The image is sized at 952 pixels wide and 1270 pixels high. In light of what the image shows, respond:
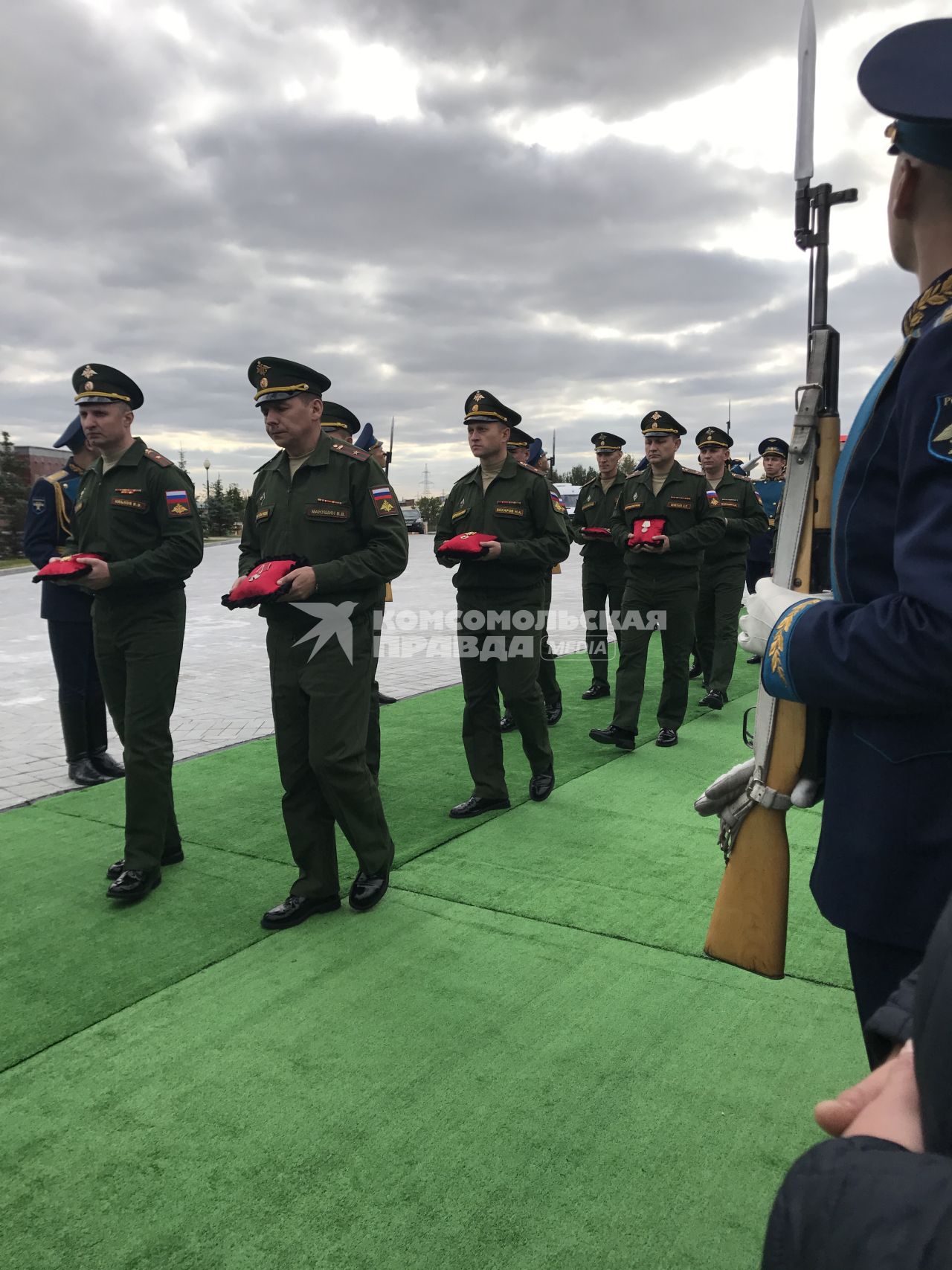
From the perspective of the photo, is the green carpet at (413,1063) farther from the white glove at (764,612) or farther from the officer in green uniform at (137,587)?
the white glove at (764,612)

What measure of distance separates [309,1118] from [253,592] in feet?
5.66

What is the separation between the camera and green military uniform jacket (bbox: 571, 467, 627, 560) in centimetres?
796

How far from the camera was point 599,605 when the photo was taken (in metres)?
8.16

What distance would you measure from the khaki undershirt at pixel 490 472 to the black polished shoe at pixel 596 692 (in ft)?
10.2

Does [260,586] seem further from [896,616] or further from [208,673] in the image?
[208,673]

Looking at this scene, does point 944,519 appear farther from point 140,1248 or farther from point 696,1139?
point 140,1248

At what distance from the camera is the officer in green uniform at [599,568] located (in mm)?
7988

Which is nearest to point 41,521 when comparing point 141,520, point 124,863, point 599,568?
point 141,520

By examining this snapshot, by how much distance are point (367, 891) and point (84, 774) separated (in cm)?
266

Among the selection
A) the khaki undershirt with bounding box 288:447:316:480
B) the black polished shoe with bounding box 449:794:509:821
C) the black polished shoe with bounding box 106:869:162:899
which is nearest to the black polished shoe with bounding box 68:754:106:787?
the black polished shoe with bounding box 106:869:162:899

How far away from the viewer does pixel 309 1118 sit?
2445 millimetres

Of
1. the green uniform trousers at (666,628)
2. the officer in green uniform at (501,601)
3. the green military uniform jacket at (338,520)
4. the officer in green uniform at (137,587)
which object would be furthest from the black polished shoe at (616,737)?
the officer in green uniform at (137,587)

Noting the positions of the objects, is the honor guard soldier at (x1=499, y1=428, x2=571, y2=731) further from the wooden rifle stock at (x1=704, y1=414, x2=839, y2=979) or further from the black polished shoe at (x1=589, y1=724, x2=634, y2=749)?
the wooden rifle stock at (x1=704, y1=414, x2=839, y2=979)

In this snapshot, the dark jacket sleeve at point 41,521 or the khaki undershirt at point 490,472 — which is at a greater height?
the khaki undershirt at point 490,472
